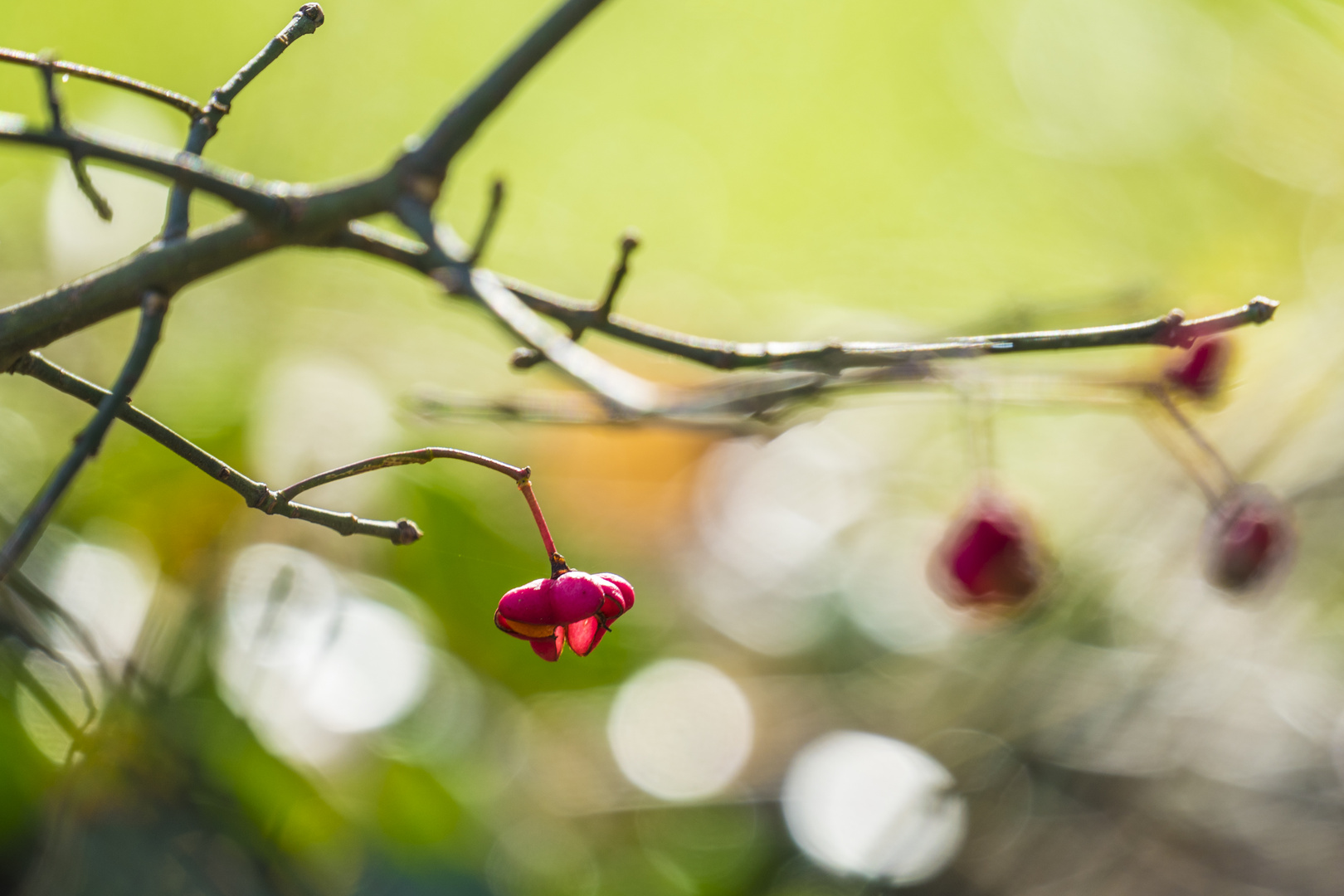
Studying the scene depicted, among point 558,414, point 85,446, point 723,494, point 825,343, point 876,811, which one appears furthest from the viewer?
point 723,494

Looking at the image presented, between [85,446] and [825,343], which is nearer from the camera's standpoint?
[85,446]

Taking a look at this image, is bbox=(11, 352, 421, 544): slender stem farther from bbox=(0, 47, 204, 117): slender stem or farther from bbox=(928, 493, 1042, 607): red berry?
bbox=(928, 493, 1042, 607): red berry

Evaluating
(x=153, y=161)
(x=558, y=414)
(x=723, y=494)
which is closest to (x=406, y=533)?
(x=153, y=161)

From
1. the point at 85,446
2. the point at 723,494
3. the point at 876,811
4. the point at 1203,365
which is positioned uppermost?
the point at 723,494

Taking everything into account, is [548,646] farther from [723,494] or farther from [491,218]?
[723,494]

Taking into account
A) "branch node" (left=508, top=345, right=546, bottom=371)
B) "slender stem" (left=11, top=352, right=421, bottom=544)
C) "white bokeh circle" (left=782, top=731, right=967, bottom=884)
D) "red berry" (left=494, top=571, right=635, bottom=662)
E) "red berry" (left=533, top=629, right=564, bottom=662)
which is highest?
"branch node" (left=508, top=345, right=546, bottom=371)

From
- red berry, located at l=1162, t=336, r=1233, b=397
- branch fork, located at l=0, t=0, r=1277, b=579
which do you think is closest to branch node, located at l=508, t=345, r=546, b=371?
branch fork, located at l=0, t=0, r=1277, b=579

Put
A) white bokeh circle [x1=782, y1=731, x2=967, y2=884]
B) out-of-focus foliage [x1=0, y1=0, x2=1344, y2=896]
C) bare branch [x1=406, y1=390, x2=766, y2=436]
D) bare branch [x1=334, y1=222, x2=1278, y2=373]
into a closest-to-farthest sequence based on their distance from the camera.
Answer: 1. bare branch [x1=334, y1=222, x2=1278, y2=373]
2. bare branch [x1=406, y1=390, x2=766, y2=436]
3. out-of-focus foliage [x1=0, y1=0, x2=1344, y2=896]
4. white bokeh circle [x1=782, y1=731, x2=967, y2=884]
